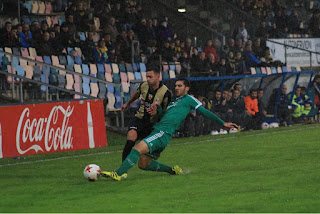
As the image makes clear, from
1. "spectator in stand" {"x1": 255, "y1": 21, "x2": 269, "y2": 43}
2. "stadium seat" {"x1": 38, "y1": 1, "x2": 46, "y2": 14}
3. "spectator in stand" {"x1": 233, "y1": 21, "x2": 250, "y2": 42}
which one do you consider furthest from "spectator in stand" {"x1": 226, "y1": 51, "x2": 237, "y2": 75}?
"stadium seat" {"x1": 38, "y1": 1, "x2": 46, "y2": 14}

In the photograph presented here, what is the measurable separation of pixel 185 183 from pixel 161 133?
875 millimetres

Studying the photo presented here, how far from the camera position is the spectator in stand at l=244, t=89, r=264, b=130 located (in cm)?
2284

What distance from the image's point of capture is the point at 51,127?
54.1 feet

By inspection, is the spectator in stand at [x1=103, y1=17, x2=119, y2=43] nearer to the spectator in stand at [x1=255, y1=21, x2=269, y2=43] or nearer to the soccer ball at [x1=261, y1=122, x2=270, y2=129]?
the soccer ball at [x1=261, y1=122, x2=270, y2=129]

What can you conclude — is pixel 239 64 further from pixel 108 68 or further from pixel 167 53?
pixel 108 68

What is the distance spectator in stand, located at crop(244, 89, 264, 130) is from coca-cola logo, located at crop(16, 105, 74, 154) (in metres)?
7.45

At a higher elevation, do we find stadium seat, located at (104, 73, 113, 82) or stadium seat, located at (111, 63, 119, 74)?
stadium seat, located at (111, 63, 119, 74)

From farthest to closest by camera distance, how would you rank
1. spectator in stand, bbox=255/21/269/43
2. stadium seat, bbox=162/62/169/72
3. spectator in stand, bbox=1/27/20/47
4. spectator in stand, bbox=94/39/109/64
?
spectator in stand, bbox=255/21/269/43 → stadium seat, bbox=162/62/169/72 → spectator in stand, bbox=94/39/109/64 → spectator in stand, bbox=1/27/20/47

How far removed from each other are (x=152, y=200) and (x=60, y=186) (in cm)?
210

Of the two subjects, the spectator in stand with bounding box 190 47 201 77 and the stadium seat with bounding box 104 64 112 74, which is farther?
the spectator in stand with bounding box 190 47 201 77

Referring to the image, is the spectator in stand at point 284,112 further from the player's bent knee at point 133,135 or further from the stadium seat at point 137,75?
the player's bent knee at point 133,135

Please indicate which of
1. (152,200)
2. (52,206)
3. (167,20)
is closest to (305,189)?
(152,200)

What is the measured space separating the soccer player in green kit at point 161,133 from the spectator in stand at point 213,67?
15.2 m

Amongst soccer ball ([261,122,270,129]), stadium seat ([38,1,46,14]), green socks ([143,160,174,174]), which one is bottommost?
soccer ball ([261,122,270,129])
